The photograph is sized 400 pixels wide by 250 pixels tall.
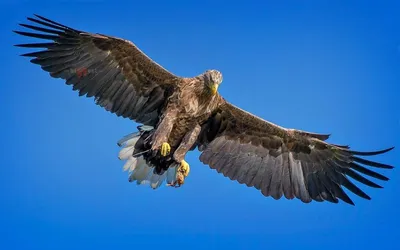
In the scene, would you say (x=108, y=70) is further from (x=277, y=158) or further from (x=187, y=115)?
(x=277, y=158)

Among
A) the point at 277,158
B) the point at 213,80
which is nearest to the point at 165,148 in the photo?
the point at 213,80

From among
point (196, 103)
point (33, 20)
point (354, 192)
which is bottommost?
point (354, 192)

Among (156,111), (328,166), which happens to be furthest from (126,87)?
(328,166)

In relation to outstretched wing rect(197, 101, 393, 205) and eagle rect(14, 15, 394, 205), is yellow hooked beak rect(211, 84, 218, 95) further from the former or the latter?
outstretched wing rect(197, 101, 393, 205)

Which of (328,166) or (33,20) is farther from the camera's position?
(328,166)

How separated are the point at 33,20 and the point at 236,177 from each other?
13.0 feet

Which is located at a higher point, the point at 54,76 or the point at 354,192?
the point at 54,76

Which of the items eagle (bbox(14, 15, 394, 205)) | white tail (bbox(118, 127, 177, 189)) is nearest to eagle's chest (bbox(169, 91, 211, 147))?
eagle (bbox(14, 15, 394, 205))

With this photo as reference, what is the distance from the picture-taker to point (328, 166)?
36.3ft

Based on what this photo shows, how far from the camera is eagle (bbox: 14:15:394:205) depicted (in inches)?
400

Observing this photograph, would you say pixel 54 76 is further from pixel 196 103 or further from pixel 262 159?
pixel 262 159

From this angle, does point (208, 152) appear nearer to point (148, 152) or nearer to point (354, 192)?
point (148, 152)

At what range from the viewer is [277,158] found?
36.7 ft

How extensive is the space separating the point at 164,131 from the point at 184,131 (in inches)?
16.8
